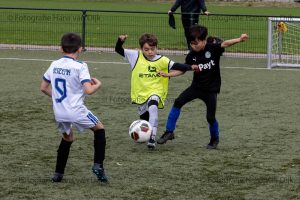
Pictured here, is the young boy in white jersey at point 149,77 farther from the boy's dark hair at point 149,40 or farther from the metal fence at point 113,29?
the metal fence at point 113,29

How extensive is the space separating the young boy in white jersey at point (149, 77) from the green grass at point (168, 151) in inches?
19.5

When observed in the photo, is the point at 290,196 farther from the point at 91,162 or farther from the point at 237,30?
the point at 237,30

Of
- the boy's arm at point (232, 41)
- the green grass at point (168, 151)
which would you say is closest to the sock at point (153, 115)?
the green grass at point (168, 151)

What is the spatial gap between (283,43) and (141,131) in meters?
10.6

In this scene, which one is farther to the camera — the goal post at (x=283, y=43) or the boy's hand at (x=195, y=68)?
the goal post at (x=283, y=43)

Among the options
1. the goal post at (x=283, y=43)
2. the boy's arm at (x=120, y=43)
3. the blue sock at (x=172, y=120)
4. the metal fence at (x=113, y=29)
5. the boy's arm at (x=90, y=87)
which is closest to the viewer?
the boy's arm at (x=90, y=87)

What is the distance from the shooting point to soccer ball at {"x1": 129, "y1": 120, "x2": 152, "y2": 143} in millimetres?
9516

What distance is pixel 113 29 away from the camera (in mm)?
24750

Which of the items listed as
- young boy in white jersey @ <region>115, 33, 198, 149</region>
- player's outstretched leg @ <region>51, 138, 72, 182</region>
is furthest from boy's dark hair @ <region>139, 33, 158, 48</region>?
Result: player's outstretched leg @ <region>51, 138, 72, 182</region>

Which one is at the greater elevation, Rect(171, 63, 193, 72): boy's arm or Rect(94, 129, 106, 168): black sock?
Rect(171, 63, 193, 72): boy's arm

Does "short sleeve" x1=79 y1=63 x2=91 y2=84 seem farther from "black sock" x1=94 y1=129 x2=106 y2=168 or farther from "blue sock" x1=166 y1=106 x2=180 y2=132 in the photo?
"blue sock" x1=166 y1=106 x2=180 y2=132

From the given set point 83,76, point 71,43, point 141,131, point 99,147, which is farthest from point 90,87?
point 141,131

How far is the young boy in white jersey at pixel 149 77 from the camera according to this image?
9.65 meters

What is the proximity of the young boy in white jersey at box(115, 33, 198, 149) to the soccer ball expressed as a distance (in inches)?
3.8
